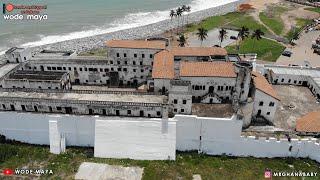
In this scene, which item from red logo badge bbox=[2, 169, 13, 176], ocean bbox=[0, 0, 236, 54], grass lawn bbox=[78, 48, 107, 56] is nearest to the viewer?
red logo badge bbox=[2, 169, 13, 176]

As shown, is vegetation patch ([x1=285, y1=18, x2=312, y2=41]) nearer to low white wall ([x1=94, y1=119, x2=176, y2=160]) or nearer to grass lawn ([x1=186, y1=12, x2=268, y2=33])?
grass lawn ([x1=186, y1=12, x2=268, y2=33])

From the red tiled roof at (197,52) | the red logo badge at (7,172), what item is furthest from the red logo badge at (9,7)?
the red logo badge at (7,172)

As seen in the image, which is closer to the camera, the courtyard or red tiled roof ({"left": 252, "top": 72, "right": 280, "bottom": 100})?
red tiled roof ({"left": 252, "top": 72, "right": 280, "bottom": 100})

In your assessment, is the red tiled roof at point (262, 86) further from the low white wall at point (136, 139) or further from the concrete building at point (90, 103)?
the low white wall at point (136, 139)

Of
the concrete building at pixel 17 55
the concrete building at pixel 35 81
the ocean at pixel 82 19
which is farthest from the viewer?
the ocean at pixel 82 19

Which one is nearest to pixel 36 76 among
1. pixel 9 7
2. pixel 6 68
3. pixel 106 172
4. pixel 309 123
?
pixel 6 68

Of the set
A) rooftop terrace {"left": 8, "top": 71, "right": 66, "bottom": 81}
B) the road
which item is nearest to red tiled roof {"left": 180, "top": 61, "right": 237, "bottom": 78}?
rooftop terrace {"left": 8, "top": 71, "right": 66, "bottom": 81}

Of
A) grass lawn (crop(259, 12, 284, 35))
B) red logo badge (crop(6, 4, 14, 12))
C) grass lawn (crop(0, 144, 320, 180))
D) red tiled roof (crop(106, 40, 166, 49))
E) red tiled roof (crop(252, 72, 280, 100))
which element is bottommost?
grass lawn (crop(0, 144, 320, 180))

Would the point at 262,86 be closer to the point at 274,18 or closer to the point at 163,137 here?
the point at 163,137
